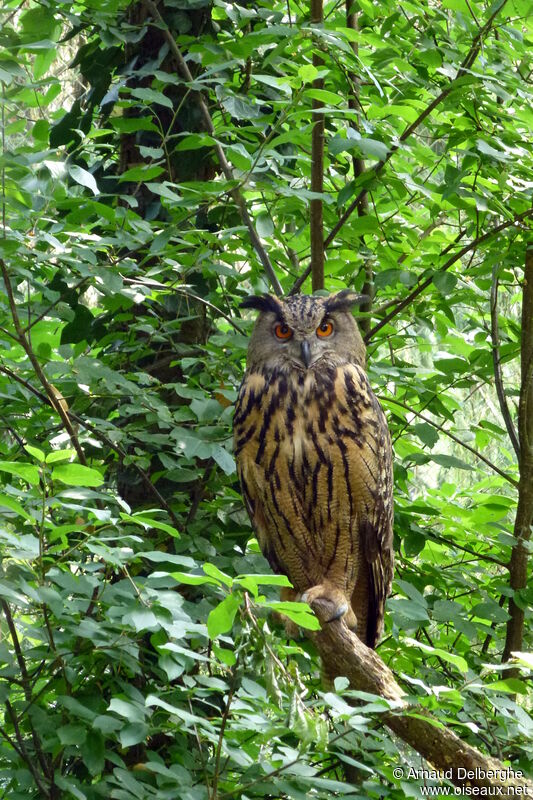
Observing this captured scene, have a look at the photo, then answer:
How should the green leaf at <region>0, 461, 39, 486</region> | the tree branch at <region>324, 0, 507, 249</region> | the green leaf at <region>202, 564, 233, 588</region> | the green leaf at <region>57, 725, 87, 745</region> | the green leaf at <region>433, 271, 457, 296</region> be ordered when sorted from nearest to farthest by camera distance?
the green leaf at <region>202, 564, 233, 588</region> → the green leaf at <region>0, 461, 39, 486</region> → the green leaf at <region>57, 725, 87, 745</region> → the tree branch at <region>324, 0, 507, 249</region> → the green leaf at <region>433, 271, 457, 296</region>

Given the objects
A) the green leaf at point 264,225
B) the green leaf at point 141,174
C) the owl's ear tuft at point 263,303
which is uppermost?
the green leaf at point 141,174

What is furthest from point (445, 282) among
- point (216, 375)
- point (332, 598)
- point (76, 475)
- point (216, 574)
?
point (216, 574)

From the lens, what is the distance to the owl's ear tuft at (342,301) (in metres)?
2.93

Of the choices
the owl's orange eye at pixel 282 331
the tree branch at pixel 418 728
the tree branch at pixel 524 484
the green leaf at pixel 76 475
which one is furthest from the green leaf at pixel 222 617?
the tree branch at pixel 524 484

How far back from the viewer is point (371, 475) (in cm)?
293

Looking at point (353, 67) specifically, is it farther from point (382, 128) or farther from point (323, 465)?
point (323, 465)

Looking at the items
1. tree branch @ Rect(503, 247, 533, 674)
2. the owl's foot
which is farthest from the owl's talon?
tree branch @ Rect(503, 247, 533, 674)

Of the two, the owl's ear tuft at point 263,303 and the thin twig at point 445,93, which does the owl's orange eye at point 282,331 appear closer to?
the owl's ear tuft at point 263,303

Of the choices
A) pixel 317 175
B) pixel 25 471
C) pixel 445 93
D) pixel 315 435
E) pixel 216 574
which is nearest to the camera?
pixel 216 574

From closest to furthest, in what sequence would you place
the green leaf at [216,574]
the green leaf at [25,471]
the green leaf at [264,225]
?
the green leaf at [216,574]
the green leaf at [25,471]
the green leaf at [264,225]

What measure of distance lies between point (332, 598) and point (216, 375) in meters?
0.82

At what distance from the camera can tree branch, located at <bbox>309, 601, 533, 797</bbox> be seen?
6.77 ft

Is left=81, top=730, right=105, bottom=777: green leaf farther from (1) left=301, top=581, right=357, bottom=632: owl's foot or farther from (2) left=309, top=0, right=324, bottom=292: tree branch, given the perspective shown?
(2) left=309, top=0, right=324, bottom=292: tree branch

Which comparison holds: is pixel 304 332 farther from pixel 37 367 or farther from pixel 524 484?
pixel 524 484
